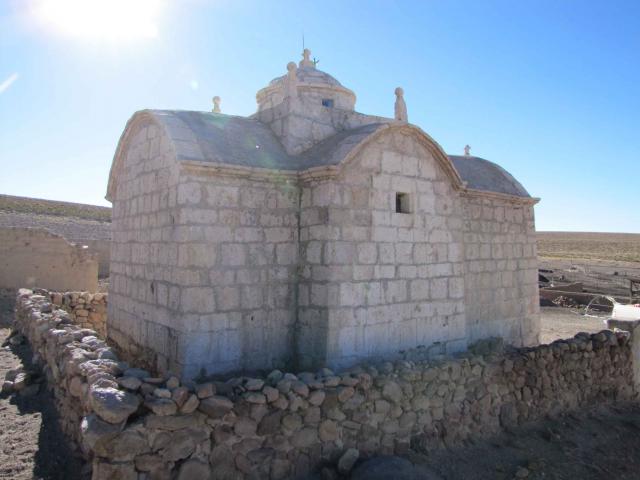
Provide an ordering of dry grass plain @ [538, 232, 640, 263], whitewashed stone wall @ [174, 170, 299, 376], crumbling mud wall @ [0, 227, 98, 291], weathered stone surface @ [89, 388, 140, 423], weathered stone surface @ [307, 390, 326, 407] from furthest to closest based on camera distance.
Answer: dry grass plain @ [538, 232, 640, 263] < crumbling mud wall @ [0, 227, 98, 291] < whitewashed stone wall @ [174, 170, 299, 376] < weathered stone surface @ [307, 390, 326, 407] < weathered stone surface @ [89, 388, 140, 423]

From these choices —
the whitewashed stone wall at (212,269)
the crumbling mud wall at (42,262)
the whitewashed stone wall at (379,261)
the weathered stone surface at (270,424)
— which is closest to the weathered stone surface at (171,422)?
the weathered stone surface at (270,424)

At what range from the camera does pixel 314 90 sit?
31.6ft

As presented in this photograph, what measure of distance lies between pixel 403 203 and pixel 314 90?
3.81 m

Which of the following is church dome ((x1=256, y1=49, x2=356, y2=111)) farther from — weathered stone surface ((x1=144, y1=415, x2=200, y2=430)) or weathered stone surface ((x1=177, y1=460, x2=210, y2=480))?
weathered stone surface ((x1=177, y1=460, x2=210, y2=480))

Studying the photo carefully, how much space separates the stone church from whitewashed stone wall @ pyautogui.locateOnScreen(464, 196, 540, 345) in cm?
116

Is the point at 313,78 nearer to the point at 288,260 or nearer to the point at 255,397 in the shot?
the point at 288,260

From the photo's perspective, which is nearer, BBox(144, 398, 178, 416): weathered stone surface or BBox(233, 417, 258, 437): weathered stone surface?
BBox(144, 398, 178, 416): weathered stone surface

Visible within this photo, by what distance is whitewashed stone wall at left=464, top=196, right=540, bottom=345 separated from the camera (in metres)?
8.58

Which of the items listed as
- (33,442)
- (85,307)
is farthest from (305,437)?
(85,307)

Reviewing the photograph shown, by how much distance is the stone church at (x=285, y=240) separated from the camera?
5824 mm

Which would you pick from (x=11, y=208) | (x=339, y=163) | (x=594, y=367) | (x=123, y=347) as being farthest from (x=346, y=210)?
(x=11, y=208)

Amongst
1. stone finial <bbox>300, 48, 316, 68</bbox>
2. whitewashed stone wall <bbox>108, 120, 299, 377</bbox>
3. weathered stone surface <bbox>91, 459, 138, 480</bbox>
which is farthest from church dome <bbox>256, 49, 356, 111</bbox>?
weathered stone surface <bbox>91, 459, 138, 480</bbox>

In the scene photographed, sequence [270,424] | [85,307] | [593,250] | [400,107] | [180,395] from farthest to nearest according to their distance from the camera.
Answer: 1. [593,250]
2. [85,307]
3. [400,107]
4. [270,424]
5. [180,395]

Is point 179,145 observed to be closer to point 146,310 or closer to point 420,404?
point 146,310
